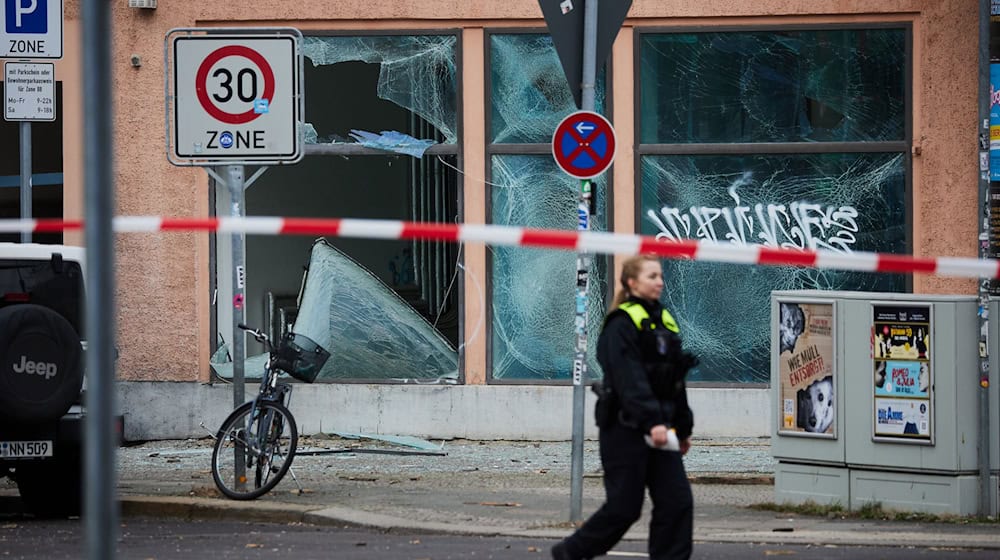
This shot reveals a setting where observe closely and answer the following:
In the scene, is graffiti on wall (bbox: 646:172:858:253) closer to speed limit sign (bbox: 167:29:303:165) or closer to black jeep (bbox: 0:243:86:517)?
speed limit sign (bbox: 167:29:303:165)

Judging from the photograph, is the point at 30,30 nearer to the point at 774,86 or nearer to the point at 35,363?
the point at 35,363

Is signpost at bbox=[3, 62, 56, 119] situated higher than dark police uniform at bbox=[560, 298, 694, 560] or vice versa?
signpost at bbox=[3, 62, 56, 119]

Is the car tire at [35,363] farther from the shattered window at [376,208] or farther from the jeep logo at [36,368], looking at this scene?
the shattered window at [376,208]

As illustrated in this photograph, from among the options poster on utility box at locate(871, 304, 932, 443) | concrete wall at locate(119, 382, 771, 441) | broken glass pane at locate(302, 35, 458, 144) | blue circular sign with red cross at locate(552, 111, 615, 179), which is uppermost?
broken glass pane at locate(302, 35, 458, 144)

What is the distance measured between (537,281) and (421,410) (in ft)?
4.86

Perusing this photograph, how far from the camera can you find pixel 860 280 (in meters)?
13.3

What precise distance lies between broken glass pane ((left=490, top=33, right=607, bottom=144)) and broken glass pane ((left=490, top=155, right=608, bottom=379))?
24 centimetres

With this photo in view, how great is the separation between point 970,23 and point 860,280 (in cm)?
228

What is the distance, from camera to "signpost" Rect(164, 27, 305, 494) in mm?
10320

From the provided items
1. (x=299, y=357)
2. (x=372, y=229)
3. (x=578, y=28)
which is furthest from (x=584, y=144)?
(x=372, y=229)

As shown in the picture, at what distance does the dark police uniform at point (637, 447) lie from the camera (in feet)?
23.0

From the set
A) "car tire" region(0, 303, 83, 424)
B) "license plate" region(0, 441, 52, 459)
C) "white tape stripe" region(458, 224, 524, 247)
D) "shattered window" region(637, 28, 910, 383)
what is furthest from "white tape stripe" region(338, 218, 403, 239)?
"shattered window" region(637, 28, 910, 383)

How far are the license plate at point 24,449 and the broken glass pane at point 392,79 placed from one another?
4.58 m

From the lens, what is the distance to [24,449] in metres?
9.80
